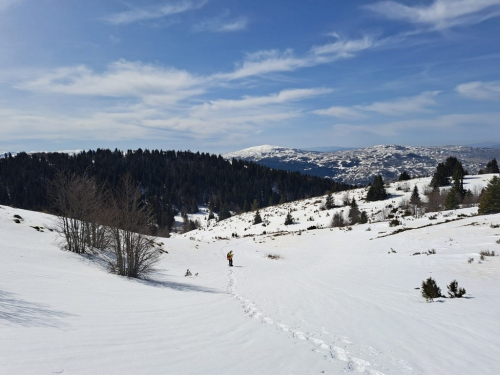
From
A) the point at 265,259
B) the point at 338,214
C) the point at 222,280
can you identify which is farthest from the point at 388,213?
the point at 222,280

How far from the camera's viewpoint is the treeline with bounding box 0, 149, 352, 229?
115125mm

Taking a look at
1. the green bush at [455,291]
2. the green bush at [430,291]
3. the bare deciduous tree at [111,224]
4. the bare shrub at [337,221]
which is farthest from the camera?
the bare shrub at [337,221]

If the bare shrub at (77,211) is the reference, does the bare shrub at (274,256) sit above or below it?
below

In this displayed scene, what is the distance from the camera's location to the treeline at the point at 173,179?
115125 millimetres

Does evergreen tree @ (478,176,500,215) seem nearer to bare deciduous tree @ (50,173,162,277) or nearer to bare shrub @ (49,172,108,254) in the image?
bare deciduous tree @ (50,173,162,277)

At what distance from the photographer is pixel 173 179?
5394 inches

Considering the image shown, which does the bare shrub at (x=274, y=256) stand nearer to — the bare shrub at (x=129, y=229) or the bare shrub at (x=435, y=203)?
the bare shrub at (x=129, y=229)

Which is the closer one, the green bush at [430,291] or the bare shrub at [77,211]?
the green bush at [430,291]

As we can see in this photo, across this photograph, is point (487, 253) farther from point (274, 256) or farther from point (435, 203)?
point (435, 203)

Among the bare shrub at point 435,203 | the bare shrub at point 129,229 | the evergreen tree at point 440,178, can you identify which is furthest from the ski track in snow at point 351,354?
the evergreen tree at point 440,178

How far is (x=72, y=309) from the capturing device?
21.9ft

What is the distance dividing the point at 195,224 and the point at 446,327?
3237 inches

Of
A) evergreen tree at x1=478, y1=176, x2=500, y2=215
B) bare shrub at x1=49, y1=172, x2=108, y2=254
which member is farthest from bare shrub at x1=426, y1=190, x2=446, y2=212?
bare shrub at x1=49, y1=172, x2=108, y2=254

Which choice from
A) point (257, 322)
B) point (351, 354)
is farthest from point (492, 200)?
point (351, 354)
